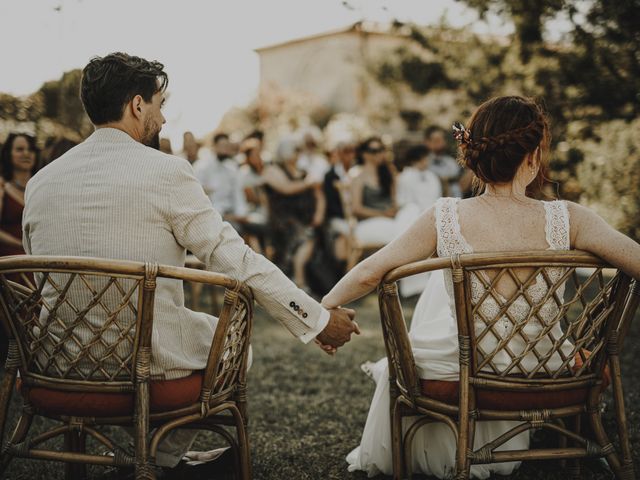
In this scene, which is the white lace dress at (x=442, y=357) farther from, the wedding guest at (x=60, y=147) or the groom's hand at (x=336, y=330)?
the wedding guest at (x=60, y=147)

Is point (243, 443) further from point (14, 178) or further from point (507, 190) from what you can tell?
point (14, 178)

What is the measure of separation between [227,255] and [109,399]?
600mm

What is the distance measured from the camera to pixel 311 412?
396cm

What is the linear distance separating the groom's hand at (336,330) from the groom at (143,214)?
9cm

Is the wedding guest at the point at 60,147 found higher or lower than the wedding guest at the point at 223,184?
higher

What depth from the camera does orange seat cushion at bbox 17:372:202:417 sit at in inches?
87.0

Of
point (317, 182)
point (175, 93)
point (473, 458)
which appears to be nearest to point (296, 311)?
point (473, 458)

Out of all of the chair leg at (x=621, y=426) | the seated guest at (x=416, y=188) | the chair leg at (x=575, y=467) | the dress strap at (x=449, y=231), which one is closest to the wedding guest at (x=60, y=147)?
the dress strap at (x=449, y=231)

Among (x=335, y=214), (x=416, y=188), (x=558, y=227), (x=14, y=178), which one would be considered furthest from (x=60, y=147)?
(x=416, y=188)

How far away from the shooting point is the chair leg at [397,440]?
8.80 ft

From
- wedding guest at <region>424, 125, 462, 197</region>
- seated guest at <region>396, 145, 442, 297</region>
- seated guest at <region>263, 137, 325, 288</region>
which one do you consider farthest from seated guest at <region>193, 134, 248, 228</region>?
wedding guest at <region>424, 125, 462, 197</region>

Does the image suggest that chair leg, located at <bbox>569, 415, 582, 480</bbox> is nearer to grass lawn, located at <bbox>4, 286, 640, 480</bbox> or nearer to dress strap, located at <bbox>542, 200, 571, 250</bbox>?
grass lawn, located at <bbox>4, 286, 640, 480</bbox>

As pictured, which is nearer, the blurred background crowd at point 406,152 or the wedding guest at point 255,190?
the blurred background crowd at point 406,152

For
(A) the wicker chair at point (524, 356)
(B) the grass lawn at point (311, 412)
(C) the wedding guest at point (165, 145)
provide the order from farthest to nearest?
(C) the wedding guest at point (165, 145) → (B) the grass lawn at point (311, 412) → (A) the wicker chair at point (524, 356)
